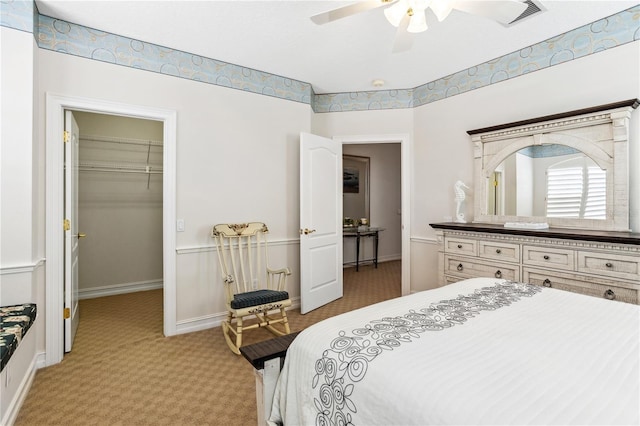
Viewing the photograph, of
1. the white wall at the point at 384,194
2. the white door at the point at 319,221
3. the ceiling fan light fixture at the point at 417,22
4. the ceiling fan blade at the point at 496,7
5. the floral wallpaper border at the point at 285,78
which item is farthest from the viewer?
the white wall at the point at 384,194

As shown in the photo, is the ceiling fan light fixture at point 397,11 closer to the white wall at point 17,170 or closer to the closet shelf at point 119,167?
the white wall at point 17,170

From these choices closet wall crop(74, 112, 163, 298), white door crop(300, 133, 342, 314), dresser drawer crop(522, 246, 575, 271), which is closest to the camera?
dresser drawer crop(522, 246, 575, 271)

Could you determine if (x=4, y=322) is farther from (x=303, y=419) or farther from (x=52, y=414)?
(x=303, y=419)

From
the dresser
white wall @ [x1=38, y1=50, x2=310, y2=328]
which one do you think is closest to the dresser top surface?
the dresser

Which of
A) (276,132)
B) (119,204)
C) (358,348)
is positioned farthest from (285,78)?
(358,348)

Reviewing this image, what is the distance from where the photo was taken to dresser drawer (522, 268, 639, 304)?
2201mm

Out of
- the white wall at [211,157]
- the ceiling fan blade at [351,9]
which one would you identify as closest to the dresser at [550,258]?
the white wall at [211,157]

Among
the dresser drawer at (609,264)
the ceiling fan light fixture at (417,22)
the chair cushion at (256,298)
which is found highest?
the ceiling fan light fixture at (417,22)

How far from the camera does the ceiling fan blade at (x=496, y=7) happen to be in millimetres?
1801

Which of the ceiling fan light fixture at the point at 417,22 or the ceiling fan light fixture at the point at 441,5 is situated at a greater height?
the ceiling fan light fixture at the point at 441,5

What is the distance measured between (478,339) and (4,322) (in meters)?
2.39

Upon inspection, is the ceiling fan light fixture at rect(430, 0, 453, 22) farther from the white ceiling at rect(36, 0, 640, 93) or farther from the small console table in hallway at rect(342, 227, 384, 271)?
the small console table in hallway at rect(342, 227, 384, 271)

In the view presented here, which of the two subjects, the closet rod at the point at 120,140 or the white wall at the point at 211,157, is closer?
the white wall at the point at 211,157

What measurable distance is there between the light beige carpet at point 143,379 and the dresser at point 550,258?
5.23ft
